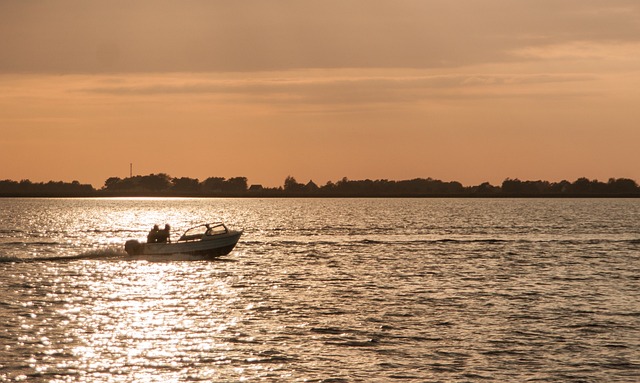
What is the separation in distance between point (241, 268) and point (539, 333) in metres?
34.6

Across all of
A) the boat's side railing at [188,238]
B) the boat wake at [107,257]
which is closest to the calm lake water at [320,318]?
the boat wake at [107,257]

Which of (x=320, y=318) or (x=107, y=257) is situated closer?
(x=320, y=318)

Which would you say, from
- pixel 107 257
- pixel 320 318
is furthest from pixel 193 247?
pixel 320 318

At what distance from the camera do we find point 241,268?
69.8 metres

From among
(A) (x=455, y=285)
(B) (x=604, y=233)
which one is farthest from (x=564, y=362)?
(B) (x=604, y=233)

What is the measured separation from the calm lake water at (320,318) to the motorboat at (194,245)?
1175 mm

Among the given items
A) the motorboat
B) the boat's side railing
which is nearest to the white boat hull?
the motorboat

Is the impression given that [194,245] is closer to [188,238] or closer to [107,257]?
[188,238]

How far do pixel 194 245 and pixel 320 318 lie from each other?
30573mm

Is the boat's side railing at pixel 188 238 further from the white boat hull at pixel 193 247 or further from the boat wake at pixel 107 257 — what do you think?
the boat wake at pixel 107 257

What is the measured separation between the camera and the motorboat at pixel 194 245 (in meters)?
70.2

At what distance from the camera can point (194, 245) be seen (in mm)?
71438

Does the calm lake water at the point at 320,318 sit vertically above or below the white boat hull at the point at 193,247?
below

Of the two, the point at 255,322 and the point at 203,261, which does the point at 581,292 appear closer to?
the point at 255,322
